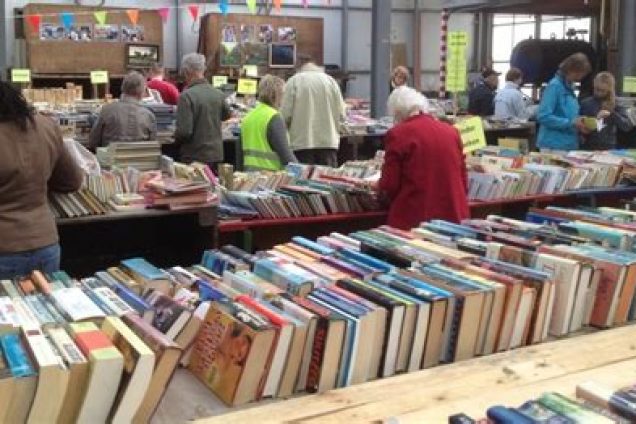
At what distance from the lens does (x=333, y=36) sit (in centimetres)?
1734

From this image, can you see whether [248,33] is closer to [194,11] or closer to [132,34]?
[194,11]

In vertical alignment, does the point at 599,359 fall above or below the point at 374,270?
below

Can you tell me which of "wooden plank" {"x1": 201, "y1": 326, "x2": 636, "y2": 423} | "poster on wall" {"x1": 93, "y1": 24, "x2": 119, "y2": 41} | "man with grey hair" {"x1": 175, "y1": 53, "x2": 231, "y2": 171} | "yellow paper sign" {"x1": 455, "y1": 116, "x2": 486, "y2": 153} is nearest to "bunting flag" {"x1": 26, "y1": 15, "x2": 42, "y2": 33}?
"poster on wall" {"x1": 93, "y1": 24, "x2": 119, "y2": 41}

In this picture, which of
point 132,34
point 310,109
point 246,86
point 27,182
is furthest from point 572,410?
point 132,34

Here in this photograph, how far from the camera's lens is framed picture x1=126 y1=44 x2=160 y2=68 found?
14.2 metres

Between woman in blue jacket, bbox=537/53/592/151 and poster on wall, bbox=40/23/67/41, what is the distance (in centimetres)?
920

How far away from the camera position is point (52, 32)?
45.0 ft

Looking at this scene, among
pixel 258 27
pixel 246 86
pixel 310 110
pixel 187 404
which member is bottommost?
pixel 187 404

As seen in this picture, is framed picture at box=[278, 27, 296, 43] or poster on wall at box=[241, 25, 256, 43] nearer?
poster on wall at box=[241, 25, 256, 43]

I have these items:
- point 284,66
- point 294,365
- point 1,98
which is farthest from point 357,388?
point 284,66

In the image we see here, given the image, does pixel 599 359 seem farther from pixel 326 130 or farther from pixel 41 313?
pixel 326 130

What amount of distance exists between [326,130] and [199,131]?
1039 millimetres

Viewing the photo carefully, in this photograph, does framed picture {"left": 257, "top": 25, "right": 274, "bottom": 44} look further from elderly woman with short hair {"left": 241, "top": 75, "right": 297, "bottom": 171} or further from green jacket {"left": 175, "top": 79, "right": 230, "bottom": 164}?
elderly woman with short hair {"left": 241, "top": 75, "right": 297, "bottom": 171}

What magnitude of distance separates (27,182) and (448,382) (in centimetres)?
209
